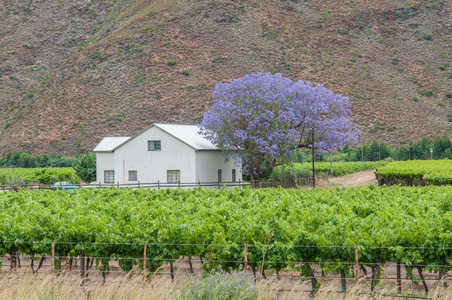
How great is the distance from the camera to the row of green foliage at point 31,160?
201 feet

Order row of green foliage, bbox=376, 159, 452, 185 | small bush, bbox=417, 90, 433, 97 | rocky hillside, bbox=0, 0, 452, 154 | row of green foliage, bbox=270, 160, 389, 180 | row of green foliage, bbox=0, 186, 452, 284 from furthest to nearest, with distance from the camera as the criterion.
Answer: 1. small bush, bbox=417, 90, 433, 97
2. rocky hillside, bbox=0, 0, 452, 154
3. row of green foliage, bbox=270, 160, 389, 180
4. row of green foliage, bbox=376, 159, 452, 185
5. row of green foliage, bbox=0, 186, 452, 284

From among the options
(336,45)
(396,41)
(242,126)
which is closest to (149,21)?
(336,45)

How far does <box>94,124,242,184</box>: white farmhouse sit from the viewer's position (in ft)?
118

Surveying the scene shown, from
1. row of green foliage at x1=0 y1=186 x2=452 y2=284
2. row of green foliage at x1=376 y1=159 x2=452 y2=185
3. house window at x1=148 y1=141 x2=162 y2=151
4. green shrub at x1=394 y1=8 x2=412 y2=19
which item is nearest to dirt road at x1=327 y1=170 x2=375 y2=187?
row of green foliage at x1=376 y1=159 x2=452 y2=185

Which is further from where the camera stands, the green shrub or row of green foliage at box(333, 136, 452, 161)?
the green shrub

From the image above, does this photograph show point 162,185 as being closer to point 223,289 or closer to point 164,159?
point 164,159

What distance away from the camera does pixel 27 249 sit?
13.1 m

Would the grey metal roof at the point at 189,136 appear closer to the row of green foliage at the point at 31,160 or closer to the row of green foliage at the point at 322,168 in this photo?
the row of green foliage at the point at 322,168

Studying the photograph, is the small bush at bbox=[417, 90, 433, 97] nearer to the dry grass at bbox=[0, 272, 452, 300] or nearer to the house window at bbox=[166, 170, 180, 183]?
the house window at bbox=[166, 170, 180, 183]

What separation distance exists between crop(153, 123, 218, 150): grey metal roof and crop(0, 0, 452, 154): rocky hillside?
27.2m

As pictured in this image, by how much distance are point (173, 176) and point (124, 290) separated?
2576cm

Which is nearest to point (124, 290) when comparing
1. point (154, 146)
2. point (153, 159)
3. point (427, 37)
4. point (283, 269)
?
point (283, 269)

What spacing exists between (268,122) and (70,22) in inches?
2946

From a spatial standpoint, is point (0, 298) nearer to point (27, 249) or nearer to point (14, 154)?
point (27, 249)
